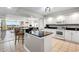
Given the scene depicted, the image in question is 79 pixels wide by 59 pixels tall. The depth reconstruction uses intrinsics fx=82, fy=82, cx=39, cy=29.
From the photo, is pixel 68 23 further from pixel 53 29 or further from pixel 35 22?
pixel 35 22

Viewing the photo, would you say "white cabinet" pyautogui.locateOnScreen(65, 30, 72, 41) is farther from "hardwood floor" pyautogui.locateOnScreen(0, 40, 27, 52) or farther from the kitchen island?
"hardwood floor" pyautogui.locateOnScreen(0, 40, 27, 52)

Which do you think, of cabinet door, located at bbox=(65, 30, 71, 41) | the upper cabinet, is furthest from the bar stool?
cabinet door, located at bbox=(65, 30, 71, 41)

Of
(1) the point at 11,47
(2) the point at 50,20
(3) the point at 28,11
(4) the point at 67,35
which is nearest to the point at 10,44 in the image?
(1) the point at 11,47

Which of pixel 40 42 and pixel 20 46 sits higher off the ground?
pixel 40 42

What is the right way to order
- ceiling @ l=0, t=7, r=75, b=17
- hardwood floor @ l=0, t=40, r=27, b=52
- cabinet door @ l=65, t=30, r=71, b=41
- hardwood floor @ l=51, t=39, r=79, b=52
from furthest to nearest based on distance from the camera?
cabinet door @ l=65, t=30, r=71, b=41, hardwood floor @ l=51, t=39, r=79, b=52, hardwood floor @ l=0, t=40, r=27, b=52, ceiling @ l=0, t=7, r=75, b=17

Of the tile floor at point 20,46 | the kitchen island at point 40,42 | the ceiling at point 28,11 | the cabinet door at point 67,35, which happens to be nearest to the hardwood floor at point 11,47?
the tile floor at point 20,46

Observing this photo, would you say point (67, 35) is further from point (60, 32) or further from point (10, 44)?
point (10, 44)

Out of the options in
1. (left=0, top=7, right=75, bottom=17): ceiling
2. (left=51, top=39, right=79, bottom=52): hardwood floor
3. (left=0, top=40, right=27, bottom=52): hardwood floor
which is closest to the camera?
(left=0, top=7, right=75, bottom=17): ceiling

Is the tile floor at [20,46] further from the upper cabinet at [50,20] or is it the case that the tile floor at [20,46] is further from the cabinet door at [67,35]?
the upper cabinet at [50,20]

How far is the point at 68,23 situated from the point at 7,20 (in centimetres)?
142

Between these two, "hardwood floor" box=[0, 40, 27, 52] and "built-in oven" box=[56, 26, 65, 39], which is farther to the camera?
"built-in oven" box=[56, 26, 65, 39]

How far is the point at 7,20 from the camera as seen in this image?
5.59 ft
